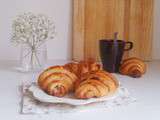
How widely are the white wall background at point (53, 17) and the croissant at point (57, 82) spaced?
555 millimetres

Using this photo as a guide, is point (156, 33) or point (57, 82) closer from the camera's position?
point (57, 82)

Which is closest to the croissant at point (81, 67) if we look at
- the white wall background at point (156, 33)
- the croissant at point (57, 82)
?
the croissant at point (57, 82)

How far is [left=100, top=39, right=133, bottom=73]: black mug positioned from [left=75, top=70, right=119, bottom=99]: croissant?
0.35 metres

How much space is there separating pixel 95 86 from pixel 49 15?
68cm

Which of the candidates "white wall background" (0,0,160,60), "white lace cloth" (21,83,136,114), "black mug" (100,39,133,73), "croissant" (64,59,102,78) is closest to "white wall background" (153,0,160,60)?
"white wall background" (0,0,160,60)

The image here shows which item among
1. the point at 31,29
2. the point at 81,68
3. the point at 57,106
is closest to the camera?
the point at 57,106

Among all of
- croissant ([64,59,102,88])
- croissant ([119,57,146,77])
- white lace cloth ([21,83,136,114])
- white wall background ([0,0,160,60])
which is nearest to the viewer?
white lace cloth ([21,83,136,114])

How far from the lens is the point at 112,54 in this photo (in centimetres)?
125

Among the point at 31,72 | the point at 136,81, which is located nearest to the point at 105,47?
the point at 136,81

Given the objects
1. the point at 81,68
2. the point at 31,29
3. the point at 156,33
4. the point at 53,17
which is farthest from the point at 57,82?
the point at 156,33

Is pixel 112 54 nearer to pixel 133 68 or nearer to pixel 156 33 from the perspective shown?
pixel 133 68

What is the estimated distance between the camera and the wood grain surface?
56.5 inches

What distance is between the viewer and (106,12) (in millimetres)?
1445

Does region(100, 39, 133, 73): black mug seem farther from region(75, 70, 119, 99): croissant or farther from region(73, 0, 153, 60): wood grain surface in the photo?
region(75, 70, 119, 99): croissant
